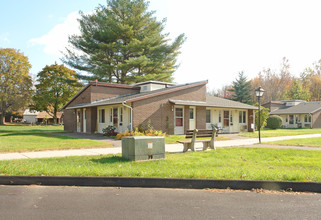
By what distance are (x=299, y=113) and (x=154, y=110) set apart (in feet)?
95.4

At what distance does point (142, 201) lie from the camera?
5.24 meters

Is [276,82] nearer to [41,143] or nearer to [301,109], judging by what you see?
[301,109]

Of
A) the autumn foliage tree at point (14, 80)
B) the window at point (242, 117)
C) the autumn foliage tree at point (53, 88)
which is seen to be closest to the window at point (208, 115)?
the window at point (242, 117)

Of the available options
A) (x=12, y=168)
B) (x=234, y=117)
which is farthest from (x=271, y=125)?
(x=12, y=168)

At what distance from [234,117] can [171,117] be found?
359 inches

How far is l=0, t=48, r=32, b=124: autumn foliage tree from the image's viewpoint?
173 ft

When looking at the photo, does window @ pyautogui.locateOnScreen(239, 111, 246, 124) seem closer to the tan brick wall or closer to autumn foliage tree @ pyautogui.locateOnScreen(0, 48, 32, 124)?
the tan brick wall

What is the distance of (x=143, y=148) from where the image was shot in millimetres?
8719

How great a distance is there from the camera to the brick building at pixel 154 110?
2031cm

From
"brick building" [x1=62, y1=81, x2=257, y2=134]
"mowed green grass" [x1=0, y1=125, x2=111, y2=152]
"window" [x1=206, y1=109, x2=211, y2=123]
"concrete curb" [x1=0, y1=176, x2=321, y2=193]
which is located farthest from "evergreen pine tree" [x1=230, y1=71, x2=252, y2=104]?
"concrete curb" [x1=0, y1=176, x2=321, y2=193]

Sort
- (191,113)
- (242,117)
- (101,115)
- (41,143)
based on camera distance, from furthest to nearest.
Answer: (242,117) → (101,115) → (191,113) → (41,143)

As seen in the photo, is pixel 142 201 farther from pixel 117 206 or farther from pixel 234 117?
pixel 234 117

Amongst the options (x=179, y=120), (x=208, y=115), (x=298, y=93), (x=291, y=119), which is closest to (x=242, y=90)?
(x=291, y=119)

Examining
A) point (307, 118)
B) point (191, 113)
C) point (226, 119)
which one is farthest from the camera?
point (307, 118)
